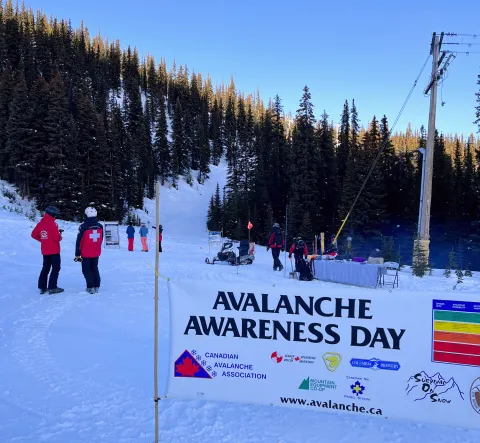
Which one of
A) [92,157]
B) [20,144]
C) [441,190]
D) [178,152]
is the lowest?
[441,190]

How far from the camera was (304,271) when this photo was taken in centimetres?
1298

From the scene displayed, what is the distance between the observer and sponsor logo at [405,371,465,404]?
2.94 meters

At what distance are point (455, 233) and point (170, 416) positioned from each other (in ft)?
143

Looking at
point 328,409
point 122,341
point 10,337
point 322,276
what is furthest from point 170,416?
point 322,276

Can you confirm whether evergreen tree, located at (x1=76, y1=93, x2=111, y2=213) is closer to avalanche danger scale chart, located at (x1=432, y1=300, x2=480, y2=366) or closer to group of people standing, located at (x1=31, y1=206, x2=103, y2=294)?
group of people standing, located at (x1=31, y1=206, x2=103, y2=294)

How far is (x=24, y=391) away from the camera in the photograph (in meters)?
3.88

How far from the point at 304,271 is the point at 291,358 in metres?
9.97

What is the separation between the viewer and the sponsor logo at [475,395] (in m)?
2.90

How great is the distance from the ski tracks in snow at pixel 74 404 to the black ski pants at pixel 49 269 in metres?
2.92

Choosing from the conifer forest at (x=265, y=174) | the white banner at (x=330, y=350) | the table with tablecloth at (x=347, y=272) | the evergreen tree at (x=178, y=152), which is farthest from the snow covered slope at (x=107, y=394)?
the evergreen tree at (x=178, y=152)

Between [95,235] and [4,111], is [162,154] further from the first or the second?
[95,235]

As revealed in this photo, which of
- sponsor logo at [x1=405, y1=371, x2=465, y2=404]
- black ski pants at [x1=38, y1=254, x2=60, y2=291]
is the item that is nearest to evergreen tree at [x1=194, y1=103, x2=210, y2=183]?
black ski pants at [x1=38, y1=254, x2=60, y2=291]

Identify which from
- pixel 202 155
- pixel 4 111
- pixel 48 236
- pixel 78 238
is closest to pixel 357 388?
pixel 78 238

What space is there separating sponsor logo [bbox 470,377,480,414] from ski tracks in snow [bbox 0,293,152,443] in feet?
8.93
